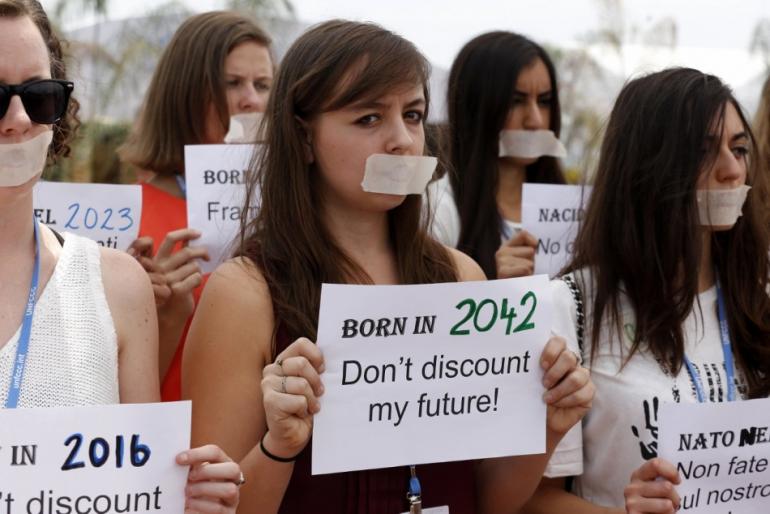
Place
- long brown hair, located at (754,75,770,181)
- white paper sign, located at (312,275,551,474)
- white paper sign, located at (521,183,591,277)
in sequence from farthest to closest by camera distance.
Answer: long brown hair, located at (754,75,770,181) < white paper sign, located at (521,183,591,277) < white paper sign, located at (312,275,551,474)

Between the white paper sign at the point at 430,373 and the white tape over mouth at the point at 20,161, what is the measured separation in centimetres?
71

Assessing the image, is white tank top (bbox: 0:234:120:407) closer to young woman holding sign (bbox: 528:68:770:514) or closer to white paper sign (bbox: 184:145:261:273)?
young woman holding sign (bbox: 528:68:770:514)

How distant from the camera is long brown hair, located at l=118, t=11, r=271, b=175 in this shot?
175 inches

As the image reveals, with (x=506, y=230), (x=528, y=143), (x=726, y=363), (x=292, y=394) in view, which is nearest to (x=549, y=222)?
(x=506, y=230)

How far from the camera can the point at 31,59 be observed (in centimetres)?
240

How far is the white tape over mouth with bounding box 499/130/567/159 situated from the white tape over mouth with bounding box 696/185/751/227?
5.29ft

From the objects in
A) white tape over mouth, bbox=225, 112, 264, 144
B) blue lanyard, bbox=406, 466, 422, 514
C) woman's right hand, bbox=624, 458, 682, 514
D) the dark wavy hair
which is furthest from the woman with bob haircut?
woman's right hand, bbox=624, 458, 682, 514

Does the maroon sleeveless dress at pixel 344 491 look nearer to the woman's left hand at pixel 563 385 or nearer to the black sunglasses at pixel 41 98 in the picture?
the woman's left hand at pixel 563 385

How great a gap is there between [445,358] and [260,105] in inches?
82.9

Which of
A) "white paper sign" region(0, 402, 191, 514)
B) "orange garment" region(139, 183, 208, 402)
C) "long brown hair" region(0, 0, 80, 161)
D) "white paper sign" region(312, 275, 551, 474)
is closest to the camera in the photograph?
"white paper sign" region(0, 402, 191, 514)

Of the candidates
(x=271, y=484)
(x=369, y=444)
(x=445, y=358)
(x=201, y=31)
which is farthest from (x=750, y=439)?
(x=201, y=31)

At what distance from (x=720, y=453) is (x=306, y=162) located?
4.47 ft

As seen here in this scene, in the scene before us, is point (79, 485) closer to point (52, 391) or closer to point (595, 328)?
point (52, 391)

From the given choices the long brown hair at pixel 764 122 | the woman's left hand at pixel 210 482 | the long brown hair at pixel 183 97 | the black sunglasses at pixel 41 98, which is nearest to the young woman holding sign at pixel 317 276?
the woman's left hand at pixel 210 482
